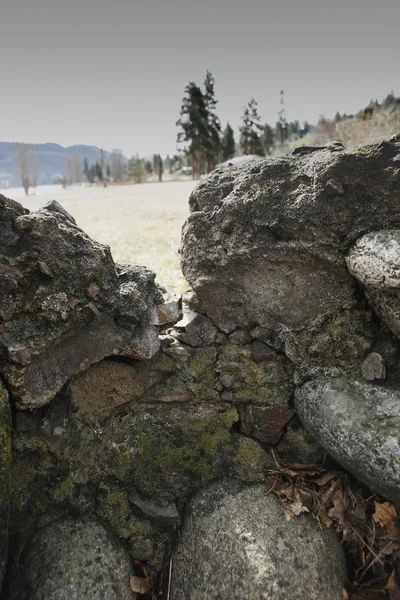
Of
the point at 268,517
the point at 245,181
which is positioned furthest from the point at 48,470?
the point at 245,181

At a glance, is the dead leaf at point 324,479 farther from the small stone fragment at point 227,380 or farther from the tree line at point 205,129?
the tree line at point 205,129

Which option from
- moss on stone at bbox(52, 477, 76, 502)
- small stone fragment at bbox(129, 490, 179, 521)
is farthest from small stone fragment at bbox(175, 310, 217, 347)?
moss on stone at bbox(52, 477, 76, 502)

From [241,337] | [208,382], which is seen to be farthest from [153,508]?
[241,337]

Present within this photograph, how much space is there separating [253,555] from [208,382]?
118 cm

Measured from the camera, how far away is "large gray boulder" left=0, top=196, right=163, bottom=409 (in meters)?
2.19

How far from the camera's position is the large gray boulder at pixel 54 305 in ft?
7.19

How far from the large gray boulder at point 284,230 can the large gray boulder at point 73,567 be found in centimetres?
179

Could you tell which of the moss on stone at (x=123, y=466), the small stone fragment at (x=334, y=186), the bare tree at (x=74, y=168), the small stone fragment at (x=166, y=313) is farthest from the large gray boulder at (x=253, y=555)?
the bare tree at (x=74, y=168)

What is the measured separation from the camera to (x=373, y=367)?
8.44 ft

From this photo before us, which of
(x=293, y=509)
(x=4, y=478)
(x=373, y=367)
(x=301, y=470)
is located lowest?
(x=293, y=509)

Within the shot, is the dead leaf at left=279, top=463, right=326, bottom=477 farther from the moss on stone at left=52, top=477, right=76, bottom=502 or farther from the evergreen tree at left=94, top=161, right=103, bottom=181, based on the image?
the evergreen tree at left=94, top=161, right=103, bottom=181

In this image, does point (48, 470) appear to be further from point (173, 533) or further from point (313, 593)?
point (313, 593)

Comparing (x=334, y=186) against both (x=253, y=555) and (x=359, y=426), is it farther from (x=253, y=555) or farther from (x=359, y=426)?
(x=253, y=555)

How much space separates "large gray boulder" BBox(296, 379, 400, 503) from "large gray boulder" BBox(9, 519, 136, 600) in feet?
5.47
